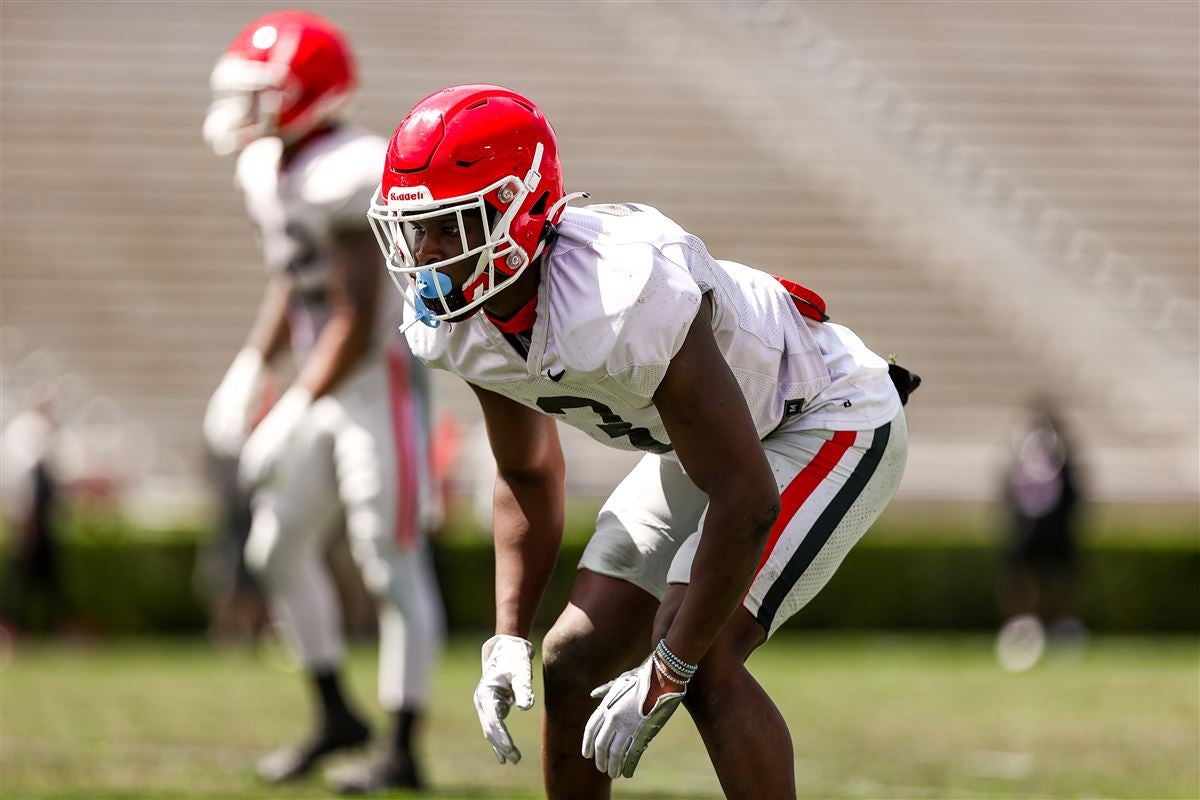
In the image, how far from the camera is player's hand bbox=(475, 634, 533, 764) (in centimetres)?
317

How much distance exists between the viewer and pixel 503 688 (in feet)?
10.7

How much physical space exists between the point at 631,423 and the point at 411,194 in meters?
0.59

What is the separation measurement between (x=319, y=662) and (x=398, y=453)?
0.67 metres

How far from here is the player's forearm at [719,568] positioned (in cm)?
295

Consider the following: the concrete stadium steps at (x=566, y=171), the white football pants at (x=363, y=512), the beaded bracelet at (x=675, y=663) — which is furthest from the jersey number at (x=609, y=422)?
the concrete stadium steps at (x=566, y=171)

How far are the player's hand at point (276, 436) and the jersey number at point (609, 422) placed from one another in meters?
2.01

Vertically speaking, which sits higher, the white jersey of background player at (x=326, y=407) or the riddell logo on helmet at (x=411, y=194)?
the riddell logo on helmet at (x=411, y=194)

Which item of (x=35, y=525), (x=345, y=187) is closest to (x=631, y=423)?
(x=345, y=187)

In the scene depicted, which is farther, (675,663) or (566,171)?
(566,171)

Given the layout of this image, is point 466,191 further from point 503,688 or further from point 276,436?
point 276,436

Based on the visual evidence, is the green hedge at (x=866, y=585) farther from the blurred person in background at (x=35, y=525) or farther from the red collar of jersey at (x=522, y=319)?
the red collar of jersey at (x=522, y=319)

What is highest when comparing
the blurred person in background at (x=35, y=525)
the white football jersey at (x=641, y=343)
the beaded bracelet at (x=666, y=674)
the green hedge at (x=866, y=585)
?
the white football jersey at (x=641, y=343)

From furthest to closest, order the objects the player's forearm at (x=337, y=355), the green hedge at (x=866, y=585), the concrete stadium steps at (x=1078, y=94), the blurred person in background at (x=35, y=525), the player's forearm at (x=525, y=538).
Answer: the concrete stadium steps at (x=1078, y=94)
the green hedge at (x=866, y=585)
the blurred person in background at (x=35, y=525)
the player's forearm at (x=337, y=355)
the player's forearm at (x=525, y=538)

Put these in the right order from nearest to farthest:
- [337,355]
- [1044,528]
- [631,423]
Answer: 1. [631,423]
2. [337,355]
3. [1044,528]
